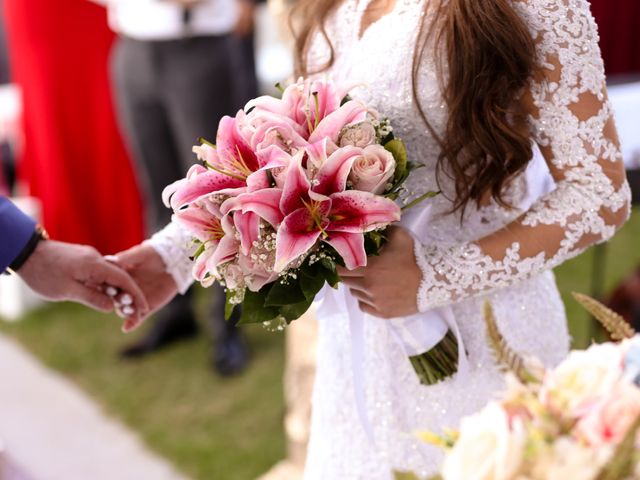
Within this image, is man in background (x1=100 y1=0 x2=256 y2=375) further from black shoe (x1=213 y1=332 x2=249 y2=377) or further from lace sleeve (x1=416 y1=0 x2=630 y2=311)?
lace sleeve (x1=416 y1=0 x2=630 y2=311)

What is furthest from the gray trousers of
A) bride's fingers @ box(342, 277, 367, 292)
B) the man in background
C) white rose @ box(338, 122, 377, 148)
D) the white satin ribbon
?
white rose @ box(338, 122, 377, 148)

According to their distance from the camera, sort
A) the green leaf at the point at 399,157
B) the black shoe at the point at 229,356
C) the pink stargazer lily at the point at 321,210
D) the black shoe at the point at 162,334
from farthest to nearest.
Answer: the black shoe at the point at 162,334, the black shoe at the point at 229,356, the green leaf at the point at 399,157, the pink stargazer lily at the point at 321,210

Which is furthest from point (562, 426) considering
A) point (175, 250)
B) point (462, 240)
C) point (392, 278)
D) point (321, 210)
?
point (175, 250)

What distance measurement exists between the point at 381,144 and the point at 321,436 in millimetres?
588

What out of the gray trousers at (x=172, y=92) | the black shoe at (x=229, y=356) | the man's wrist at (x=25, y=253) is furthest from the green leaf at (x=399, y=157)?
the black shoe at (x=229, y=356)

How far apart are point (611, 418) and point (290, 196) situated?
52cm

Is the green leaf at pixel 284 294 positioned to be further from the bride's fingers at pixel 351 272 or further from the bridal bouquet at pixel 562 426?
the bridal bouquet at pixel 562 426

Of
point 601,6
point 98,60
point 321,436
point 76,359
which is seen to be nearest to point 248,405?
point 76,359

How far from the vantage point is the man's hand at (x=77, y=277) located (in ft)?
4.84

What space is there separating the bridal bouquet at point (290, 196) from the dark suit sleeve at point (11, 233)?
538 millimetres

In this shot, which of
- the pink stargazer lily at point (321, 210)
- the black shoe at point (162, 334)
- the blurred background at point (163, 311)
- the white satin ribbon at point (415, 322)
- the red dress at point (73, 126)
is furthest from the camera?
the red dress at point (73, 126)

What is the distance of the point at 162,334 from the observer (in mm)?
3543

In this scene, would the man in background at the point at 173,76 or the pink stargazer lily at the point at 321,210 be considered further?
the man in background at the point at 173,76

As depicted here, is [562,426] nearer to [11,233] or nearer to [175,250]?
[175,250]
